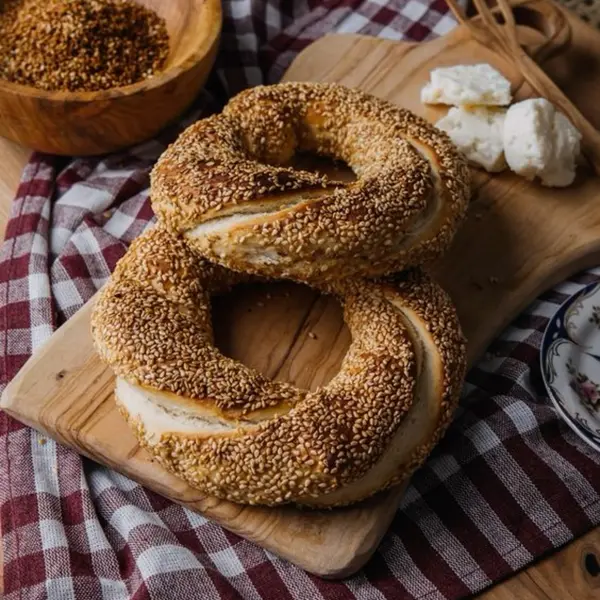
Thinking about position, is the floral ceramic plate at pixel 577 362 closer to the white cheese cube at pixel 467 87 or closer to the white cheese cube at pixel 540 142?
the white cheese cube at pixel 540 142

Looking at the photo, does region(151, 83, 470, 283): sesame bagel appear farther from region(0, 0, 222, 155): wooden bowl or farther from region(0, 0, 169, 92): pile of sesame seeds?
region(0, 0, 169, 92): pile of sesame seeds

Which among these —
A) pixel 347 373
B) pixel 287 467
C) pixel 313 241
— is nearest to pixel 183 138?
pixel 313 241

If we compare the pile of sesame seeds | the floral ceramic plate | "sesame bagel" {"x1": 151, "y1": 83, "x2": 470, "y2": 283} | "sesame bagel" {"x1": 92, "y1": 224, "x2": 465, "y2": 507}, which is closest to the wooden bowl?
the pile of sesame seeds

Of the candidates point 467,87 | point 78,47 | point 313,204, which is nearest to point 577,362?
point 313,204

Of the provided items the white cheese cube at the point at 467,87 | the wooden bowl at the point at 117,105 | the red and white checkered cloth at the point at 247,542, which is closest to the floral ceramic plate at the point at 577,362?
the red and white checkered cloth at the point at 247,542

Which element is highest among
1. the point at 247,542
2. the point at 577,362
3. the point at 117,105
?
the point at 117,105

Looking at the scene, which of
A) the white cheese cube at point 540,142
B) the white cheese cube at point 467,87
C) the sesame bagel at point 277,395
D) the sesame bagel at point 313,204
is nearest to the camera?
the sesame bagel at point 277,395

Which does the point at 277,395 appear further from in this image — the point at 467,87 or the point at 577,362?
the point at 467,87
